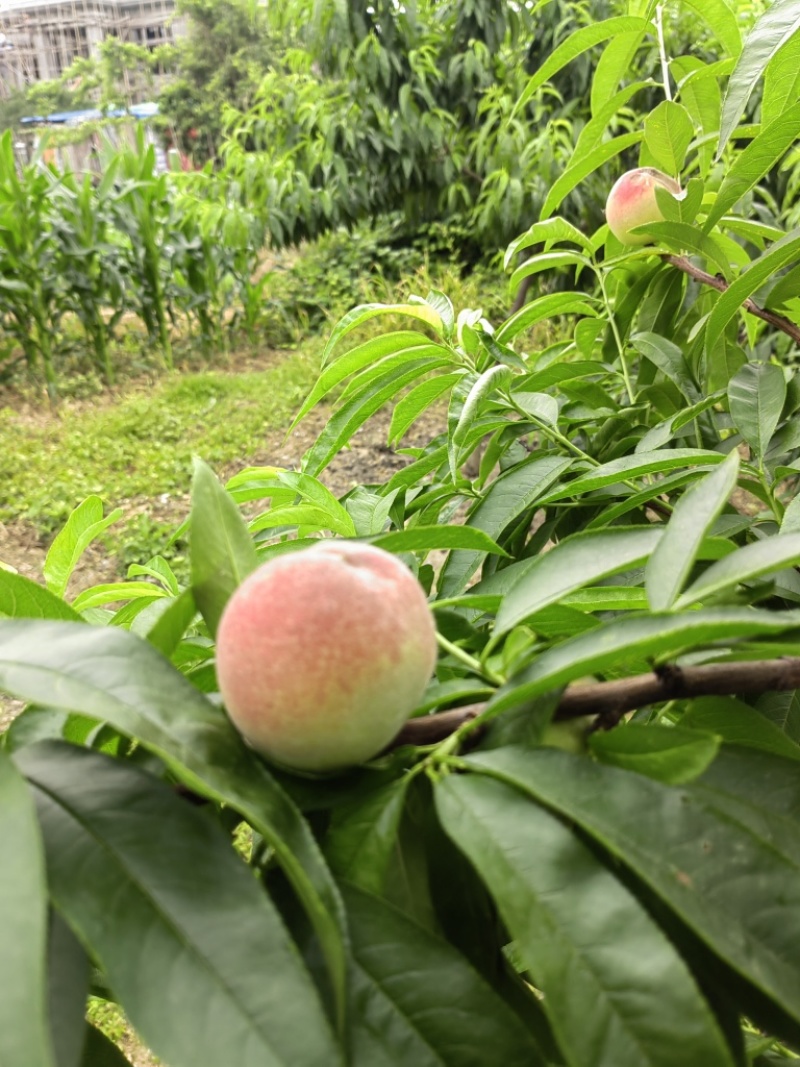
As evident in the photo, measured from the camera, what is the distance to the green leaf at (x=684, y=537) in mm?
263

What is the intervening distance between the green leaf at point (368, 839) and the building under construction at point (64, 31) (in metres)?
16.1

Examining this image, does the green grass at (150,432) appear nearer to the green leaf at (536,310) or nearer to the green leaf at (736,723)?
the green leaf at (536,310)

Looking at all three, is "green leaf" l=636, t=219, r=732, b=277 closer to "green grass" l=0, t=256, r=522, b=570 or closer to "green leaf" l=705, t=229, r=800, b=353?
"green leaf" l=705, t=229, r=800, b=353

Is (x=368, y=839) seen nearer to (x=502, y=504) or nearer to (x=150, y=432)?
(x=502, y=504)

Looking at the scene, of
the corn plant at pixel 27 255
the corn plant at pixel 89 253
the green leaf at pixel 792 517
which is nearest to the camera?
the green leaf at pixel 792 517

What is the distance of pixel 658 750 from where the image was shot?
9.6 inches

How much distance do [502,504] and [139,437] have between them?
3.12 metres

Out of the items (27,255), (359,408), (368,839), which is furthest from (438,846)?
(27,255)

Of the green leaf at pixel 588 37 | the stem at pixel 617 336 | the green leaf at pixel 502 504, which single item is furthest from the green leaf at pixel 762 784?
the green leaf at pixel 588 37

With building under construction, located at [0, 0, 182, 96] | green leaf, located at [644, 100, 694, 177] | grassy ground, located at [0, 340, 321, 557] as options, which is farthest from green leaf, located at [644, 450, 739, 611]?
building under construction, located at [0, 0, 182, 96]

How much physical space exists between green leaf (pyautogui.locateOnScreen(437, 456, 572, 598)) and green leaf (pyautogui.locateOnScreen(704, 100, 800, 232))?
0.65ft

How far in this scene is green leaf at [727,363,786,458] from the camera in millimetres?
506

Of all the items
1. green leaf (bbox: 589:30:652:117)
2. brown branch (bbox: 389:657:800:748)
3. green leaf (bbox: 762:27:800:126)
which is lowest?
brown branch (bbox: 389:657:800:748)

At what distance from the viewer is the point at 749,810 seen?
0.25m
